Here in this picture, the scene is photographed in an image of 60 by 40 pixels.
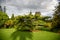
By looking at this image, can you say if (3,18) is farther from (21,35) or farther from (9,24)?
(21,35)

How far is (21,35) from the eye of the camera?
4551 mm

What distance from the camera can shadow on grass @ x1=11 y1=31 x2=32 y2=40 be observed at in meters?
4.52

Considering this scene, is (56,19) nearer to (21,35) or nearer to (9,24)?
(21,35)

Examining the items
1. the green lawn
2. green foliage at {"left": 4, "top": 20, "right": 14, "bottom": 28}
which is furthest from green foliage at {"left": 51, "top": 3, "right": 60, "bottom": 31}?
green foliage at {"left": 4, "top": 20, "right": 14, "bottom": 28}

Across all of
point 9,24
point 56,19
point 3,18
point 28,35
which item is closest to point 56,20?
point 56,19

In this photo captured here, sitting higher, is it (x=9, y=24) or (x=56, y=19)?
(x=56, y=19)

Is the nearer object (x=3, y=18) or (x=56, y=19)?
(x=56, y=19)

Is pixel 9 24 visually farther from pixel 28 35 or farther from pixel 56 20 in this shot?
pixel 56 20

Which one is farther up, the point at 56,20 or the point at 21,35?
the point at 56,20

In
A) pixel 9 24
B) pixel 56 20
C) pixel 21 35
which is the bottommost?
pixel 21 35

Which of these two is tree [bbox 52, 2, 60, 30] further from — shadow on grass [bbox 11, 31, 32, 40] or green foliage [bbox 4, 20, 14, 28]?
green foliage [bbox 4, 20, 14, 28]

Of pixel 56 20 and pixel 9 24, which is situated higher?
pixel 56 20

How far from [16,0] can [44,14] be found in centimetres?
80

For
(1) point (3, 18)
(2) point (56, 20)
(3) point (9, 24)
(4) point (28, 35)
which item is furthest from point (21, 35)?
(2) point (56, 20)
